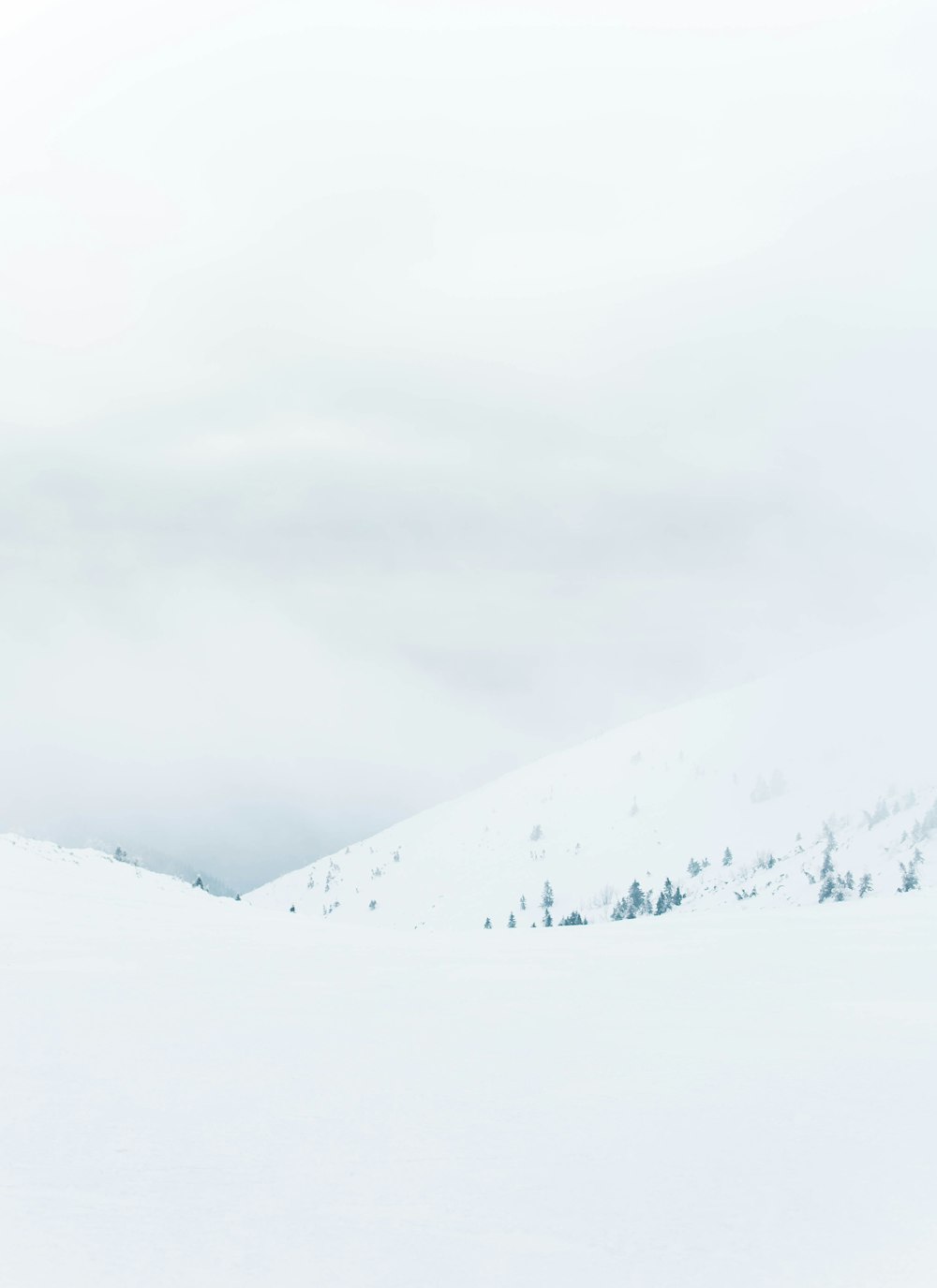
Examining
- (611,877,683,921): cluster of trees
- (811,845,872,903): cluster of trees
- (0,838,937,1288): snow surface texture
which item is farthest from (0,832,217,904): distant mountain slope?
(611,877,683,921): cluster of trees

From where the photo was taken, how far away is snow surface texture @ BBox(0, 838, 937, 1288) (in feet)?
17.5

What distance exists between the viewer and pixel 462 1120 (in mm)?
7207

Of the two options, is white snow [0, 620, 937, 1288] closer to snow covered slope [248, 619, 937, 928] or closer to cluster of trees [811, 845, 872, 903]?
cluster of trees [811, 845, 872, 903]

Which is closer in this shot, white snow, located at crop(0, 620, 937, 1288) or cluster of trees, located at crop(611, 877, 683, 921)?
white snow, located at crop(0, 620, 937, 1288)

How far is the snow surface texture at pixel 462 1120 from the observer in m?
5.33

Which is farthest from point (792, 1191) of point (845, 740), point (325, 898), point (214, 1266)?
point (845, 740)

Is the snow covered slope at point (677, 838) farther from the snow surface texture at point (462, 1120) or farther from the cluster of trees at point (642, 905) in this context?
the snow surface texture at point (462, 1120)

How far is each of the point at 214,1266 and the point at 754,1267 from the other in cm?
273

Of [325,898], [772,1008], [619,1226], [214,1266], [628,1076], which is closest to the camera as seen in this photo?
[214,1266]

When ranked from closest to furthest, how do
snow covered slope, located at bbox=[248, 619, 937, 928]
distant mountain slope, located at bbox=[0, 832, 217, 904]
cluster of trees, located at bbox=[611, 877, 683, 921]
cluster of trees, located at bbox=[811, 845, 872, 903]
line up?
1. distant mountain slope, located at bbox=[0, 832, 217, 904]
2. cluster of trees, located at bbox=[811, 845, 872, 903]
3. cluster of trees, located at bbox=[611, 877, 683, 921]
4. snow covered slope, located at bbox=[248, 619, 937, 928]

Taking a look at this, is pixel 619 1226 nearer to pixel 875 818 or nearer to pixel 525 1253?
pixel 525 1253

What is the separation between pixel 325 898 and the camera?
6658 inches

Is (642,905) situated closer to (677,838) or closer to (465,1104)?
(677,838)

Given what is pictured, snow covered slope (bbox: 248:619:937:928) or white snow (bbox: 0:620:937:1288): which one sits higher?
snow covered slope (bbox: 248:619:937:928)
